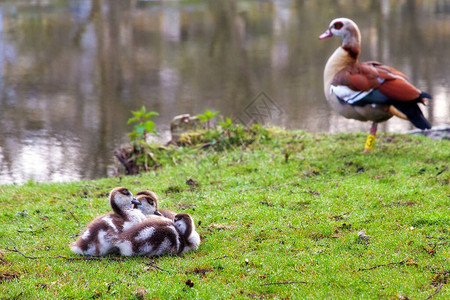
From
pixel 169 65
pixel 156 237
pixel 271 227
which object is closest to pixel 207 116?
pixel 271 227

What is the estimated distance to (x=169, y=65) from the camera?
2070 cm

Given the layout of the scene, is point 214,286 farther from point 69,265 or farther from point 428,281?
point 428,281

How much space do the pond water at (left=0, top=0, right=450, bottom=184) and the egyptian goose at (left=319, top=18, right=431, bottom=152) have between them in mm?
4640

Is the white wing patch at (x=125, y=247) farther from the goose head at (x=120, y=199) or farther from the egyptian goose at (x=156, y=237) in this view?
the goose head at (x=120, y=199)

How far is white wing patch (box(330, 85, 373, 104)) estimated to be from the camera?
9.26 m

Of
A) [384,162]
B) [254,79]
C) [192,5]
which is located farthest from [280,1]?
[384,162]

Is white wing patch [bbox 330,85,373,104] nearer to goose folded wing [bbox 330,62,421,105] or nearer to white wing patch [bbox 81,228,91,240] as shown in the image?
goose folded wing [bbox 330,62,421,105]

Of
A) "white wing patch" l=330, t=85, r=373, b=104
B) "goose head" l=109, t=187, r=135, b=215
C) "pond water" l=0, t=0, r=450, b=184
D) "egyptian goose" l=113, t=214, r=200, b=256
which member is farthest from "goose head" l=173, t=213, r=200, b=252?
"pond water" l=0, t=0, r=450, b=184

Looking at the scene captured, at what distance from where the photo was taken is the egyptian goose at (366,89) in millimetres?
8977

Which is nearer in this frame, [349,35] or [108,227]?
[108,227]

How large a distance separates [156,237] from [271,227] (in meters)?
1.53

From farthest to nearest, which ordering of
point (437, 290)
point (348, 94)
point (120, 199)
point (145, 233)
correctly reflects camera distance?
point (348, 94), point (120, 199), point (145, 233), point (437, 290)

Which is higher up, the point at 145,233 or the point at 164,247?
the point at 145,233

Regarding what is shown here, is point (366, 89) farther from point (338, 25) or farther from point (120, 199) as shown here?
point (120, 199)
